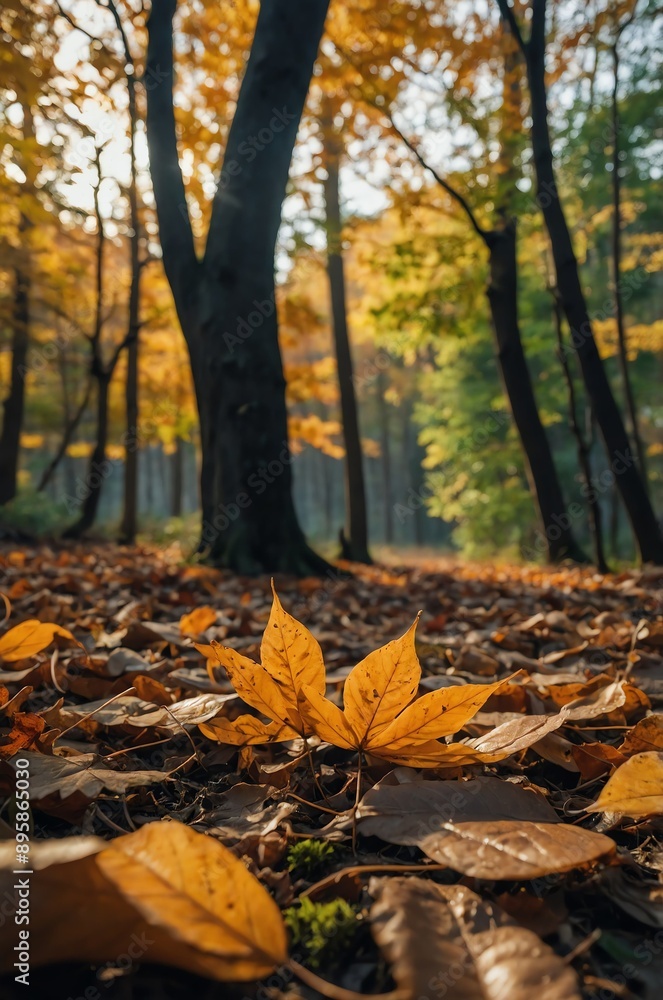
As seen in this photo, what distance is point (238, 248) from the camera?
4.63 meters

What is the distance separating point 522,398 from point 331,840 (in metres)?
7.11

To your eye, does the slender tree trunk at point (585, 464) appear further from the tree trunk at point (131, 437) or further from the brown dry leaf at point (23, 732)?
the tree trunk at point (131, 437)

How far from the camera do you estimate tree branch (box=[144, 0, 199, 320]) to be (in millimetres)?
4930

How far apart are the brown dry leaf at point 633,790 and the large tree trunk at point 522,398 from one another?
6.93 meters

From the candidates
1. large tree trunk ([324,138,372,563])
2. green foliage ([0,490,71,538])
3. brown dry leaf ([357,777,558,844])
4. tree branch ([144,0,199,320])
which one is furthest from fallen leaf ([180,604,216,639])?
large tree trunk ([324,138,372,563])

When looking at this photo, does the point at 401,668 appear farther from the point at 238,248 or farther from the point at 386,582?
the point at 238,248

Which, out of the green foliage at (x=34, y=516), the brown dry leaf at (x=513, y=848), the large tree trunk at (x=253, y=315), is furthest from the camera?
the green foliage at (x=34, y=516)

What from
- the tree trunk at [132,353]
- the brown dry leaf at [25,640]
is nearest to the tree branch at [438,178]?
the tree trunk at [132,353]

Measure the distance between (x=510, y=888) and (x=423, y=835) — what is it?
11cm

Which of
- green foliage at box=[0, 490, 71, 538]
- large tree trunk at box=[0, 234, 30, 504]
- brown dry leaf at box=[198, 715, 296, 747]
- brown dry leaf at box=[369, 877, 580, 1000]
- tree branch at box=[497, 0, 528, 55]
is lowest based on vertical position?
brown dry leaf at box=[369, 877, 580, 1000]

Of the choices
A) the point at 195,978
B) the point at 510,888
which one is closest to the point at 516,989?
the point at 510,888

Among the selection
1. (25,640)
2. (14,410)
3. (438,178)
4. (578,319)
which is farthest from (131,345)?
(25,640)

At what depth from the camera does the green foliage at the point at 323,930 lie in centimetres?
62

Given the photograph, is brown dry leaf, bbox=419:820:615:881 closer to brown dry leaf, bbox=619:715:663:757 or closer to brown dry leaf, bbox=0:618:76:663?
brown dry leaf, bbox=619:715:663:757
